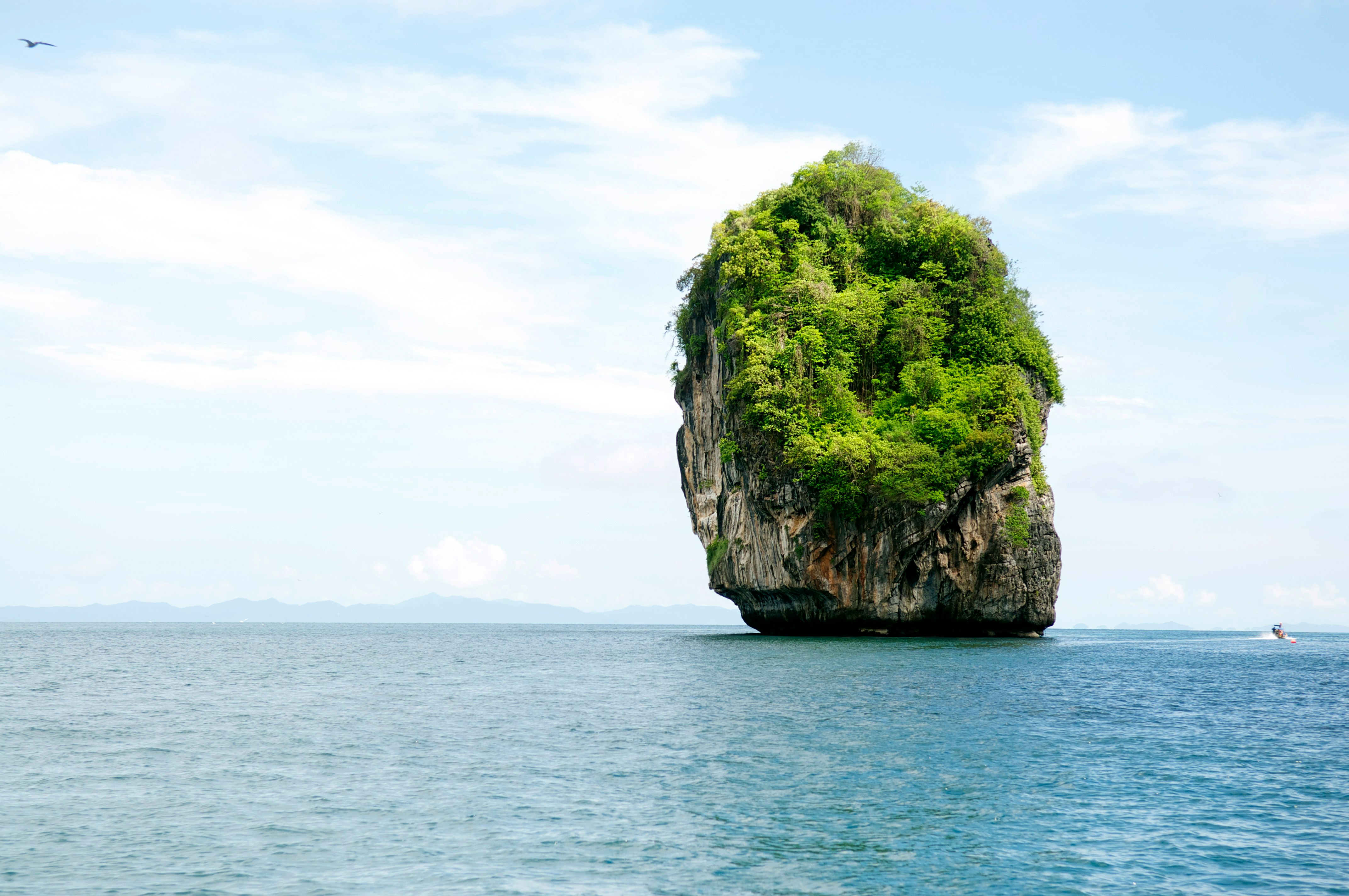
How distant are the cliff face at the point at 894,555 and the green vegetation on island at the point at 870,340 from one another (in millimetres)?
1233

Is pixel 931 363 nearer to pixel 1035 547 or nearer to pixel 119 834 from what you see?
pixel 1035 547

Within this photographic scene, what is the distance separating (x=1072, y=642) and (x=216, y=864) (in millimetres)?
63417

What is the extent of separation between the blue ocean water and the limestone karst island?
14.3 meters

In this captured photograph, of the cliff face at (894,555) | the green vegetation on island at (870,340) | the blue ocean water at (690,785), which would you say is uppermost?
the green vegetation on island at (870,340)

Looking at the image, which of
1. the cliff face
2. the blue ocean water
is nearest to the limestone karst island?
the cliff face

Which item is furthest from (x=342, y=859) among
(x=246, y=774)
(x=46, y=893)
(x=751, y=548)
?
(x=751, y=548)

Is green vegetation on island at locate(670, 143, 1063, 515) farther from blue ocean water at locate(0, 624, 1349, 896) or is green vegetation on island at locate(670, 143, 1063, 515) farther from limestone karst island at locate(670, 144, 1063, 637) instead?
blue ocean water at locate(0, 624, 1349, 896)

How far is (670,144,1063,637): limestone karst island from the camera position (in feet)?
162

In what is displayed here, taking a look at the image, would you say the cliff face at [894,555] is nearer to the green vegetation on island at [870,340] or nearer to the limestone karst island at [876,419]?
the limestone karst island at [876,419]

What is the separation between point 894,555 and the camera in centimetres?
5066

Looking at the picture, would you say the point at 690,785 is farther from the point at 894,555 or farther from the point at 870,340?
the point at 870,340

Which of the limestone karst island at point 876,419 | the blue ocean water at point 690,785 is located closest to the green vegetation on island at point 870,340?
the limestone karst island at point 876,419

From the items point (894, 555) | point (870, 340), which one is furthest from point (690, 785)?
point (870, 340)

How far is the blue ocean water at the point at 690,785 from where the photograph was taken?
12.3 meters
